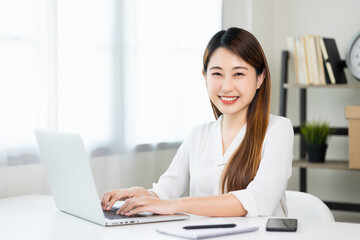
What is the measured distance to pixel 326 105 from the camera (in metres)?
3.74

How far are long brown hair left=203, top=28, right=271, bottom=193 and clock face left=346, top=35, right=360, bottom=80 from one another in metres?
1.61

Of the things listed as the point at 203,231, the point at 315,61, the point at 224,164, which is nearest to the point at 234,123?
the point at 224,164

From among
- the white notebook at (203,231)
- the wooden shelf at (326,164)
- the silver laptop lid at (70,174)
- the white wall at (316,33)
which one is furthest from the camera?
the white wall at (316,33)

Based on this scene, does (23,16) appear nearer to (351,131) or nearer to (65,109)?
(65,109)

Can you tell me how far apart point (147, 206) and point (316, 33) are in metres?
2.57

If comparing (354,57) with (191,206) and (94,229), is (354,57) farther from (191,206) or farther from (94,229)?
(94,229)

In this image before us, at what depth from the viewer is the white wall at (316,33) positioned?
3.64m

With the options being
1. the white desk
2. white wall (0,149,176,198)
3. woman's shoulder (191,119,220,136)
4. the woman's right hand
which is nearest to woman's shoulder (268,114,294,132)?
woman's shoulder (191,119,220,136)

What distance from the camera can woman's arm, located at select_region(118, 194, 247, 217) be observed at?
5.00ft

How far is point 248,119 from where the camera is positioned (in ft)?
6.18

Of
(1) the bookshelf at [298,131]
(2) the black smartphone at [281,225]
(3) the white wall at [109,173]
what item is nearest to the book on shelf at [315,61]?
(1) the bookshelf at [298,131]

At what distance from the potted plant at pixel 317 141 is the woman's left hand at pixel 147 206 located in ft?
6.54

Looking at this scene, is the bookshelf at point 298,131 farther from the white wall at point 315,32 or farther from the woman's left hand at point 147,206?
the woman's left hand at point 147,206

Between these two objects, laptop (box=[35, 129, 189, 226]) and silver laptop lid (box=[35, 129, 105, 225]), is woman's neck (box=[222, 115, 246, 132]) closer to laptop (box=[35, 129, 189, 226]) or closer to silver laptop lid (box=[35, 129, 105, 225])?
laptop (box=[35, 129, 189, 226])
